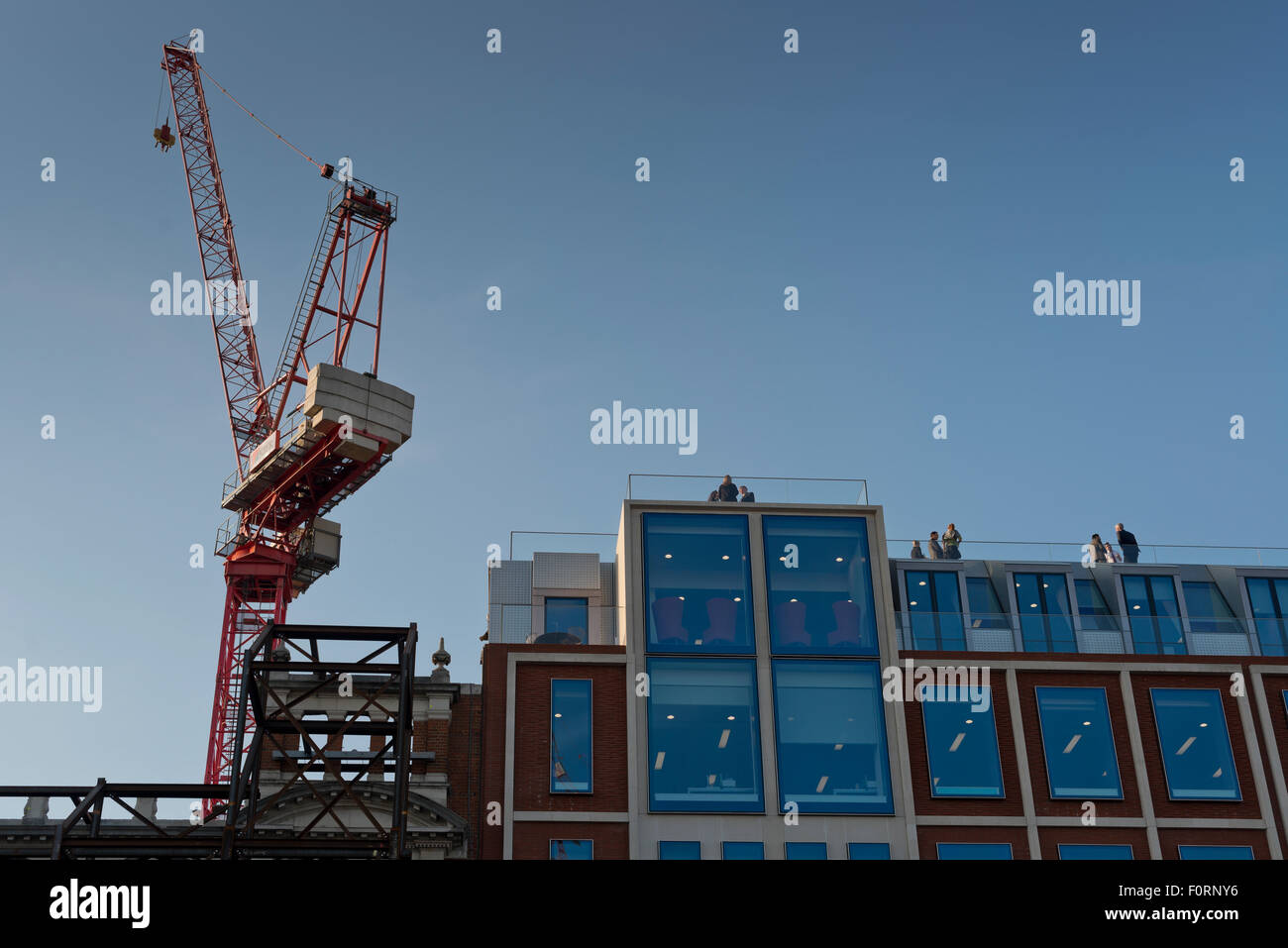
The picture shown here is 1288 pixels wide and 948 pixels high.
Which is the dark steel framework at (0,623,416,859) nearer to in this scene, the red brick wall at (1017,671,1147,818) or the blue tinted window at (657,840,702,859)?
the blue tinted window at (657,840,702,859)

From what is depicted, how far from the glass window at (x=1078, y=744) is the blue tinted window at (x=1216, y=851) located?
7.69 feet

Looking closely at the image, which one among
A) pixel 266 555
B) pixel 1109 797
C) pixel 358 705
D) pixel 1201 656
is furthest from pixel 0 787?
pixel 266 555

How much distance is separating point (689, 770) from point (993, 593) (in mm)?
13332

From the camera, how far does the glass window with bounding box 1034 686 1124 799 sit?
42.1m

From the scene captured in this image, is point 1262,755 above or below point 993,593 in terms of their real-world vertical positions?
below

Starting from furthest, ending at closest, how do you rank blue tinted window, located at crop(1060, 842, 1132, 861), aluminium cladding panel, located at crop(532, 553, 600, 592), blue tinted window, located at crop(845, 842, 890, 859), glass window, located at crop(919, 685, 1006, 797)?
aluminium cladding panel, located at crop(532, 553, 600, 592) < glass window, located at crop(919, 685, 1006, 797) < blue tinted window, located at crop(1060, 842, 1132, 861) < blue tinted window, located at crop(845, 842, 890, 859)

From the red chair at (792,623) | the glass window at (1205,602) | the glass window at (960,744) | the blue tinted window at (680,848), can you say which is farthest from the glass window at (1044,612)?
the blue tinted window at (680,848)

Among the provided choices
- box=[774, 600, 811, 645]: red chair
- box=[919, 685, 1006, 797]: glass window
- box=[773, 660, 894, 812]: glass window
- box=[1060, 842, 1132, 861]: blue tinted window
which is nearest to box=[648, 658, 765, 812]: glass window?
box=[773, 660, 894, 812]: glass window

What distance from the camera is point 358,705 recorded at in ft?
145

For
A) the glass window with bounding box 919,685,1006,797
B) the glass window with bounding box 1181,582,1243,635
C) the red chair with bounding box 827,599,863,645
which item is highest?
the glass window with bounding box 1181,582,1243,635

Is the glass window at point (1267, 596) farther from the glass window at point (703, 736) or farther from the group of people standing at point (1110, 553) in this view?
the glass window at point (703, 736)

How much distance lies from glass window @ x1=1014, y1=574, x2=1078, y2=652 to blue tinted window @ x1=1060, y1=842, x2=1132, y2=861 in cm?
622

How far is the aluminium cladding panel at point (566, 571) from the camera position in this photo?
46.0 meters
